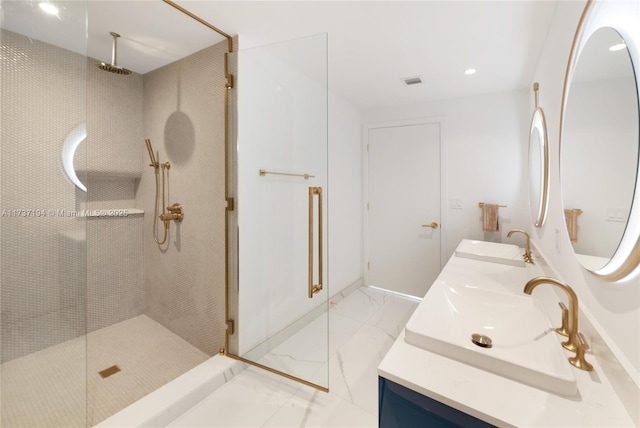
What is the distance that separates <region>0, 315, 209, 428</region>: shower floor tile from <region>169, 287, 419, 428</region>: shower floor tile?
455 mm

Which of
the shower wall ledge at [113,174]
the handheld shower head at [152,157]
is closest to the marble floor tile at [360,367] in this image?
the handheld shower head at [152,157]

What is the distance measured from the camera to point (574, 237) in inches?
43.3

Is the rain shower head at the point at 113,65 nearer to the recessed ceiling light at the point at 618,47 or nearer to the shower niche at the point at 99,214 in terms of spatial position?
the shower niche at the point at 99,214

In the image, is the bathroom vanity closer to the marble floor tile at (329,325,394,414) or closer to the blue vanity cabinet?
the blue vanity cabinet

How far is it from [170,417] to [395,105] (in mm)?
3513

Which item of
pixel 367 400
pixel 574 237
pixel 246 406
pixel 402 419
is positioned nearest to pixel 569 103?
pixel 574 237

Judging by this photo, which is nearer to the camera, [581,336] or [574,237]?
[581,336]

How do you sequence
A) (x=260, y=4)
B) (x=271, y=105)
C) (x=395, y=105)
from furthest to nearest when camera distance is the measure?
(x=395, y=105), (x=271, y=105), (x=260, y=4)

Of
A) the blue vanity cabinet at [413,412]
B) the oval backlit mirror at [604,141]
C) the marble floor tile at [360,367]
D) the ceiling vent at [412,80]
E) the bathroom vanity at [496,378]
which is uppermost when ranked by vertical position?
the ceiling vent at [412,80]

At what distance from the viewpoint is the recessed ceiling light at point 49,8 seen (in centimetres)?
121

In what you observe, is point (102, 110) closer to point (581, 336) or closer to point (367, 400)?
point (367, 400)

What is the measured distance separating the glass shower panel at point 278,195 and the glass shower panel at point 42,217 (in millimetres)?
849

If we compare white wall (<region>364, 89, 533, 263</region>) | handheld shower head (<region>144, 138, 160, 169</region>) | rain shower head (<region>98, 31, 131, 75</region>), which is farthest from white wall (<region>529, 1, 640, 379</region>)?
handheld shower head (<region>144, 138, 160, 169</region>)

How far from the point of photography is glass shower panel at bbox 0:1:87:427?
1194mm
